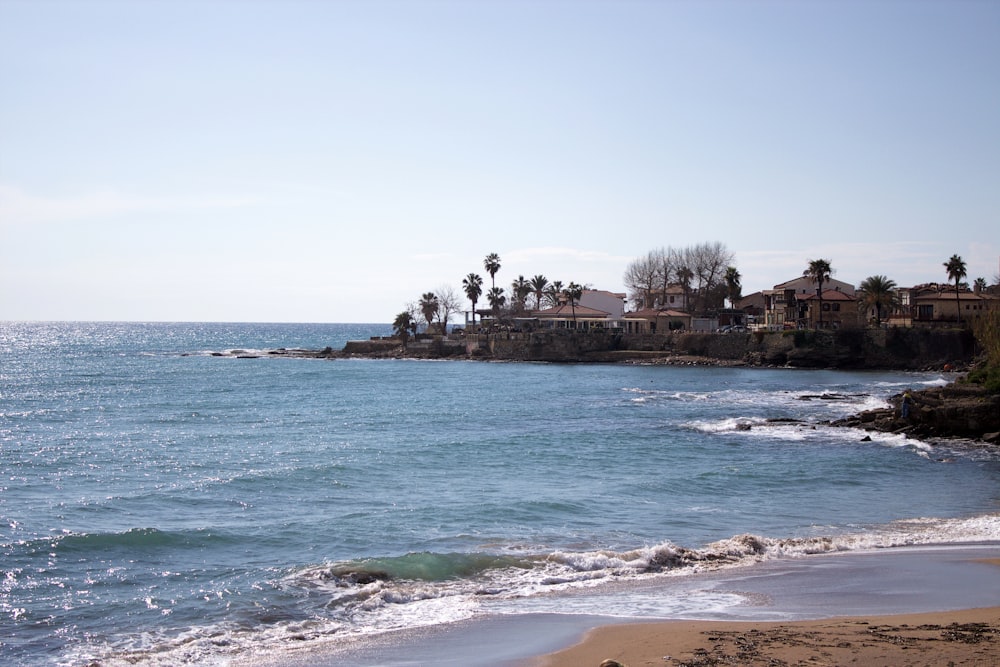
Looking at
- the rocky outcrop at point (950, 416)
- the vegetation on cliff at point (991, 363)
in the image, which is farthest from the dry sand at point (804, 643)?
the vegetation on cliff at point (991, 363)

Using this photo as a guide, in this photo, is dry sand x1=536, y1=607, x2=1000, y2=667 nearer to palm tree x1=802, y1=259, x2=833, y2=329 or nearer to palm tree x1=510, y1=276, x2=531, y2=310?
palm tree x1=802, y1=259, x2=833, y2=329

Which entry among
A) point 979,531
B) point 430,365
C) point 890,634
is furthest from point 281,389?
point 890,634

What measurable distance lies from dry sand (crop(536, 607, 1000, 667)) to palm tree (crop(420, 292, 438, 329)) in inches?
4198

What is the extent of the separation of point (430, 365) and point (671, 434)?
57856mm

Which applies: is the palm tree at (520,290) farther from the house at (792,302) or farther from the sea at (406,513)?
the sea at (406,513)

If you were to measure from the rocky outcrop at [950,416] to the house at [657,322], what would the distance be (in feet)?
189

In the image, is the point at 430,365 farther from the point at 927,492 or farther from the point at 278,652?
the point at 278,652

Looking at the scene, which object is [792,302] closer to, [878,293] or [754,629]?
[878,293]

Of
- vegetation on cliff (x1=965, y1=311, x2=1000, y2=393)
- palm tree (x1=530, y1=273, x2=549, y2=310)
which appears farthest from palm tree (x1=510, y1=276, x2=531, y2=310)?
vegetation on cliff (x1=965, y1=311, x2=1000, y2=393)

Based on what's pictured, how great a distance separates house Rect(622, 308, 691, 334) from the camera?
99.8 meters

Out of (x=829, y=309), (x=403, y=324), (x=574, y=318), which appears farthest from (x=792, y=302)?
(x=403, y=324)

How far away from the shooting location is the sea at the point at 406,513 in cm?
1569

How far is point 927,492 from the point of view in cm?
2655

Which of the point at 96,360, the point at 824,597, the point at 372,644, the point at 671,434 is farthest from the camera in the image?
the point at 96,360
